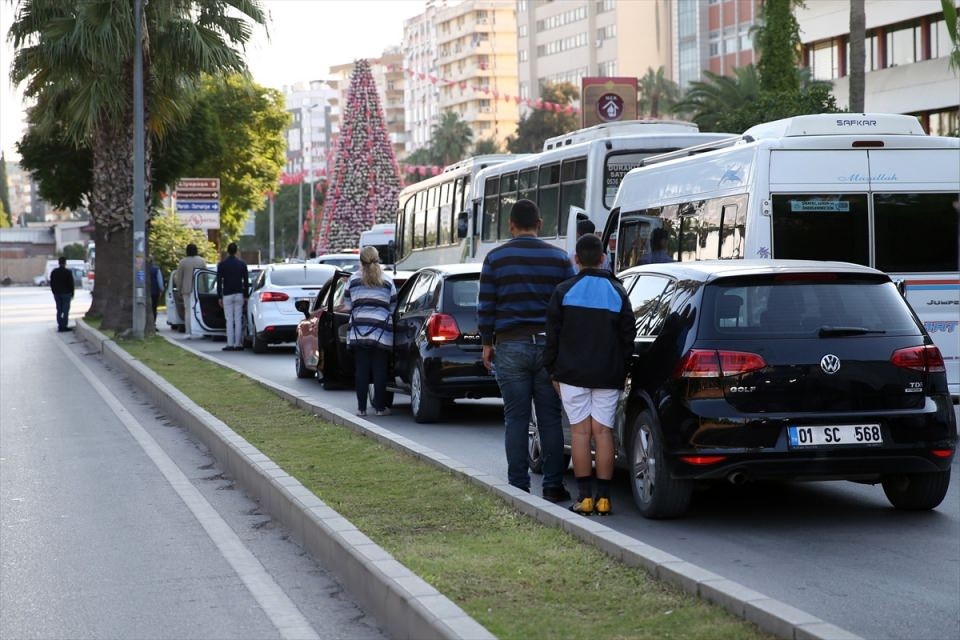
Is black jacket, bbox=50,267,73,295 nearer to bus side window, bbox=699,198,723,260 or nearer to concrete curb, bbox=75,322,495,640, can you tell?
bus side window, bbox=699,198,723,260

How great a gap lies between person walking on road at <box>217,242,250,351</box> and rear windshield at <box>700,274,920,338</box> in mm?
19387

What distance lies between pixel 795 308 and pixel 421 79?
510 ft

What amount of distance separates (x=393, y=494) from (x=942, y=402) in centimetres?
329

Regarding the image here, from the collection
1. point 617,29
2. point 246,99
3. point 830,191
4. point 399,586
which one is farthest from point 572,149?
point 617,29

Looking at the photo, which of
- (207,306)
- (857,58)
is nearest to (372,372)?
(207,306)

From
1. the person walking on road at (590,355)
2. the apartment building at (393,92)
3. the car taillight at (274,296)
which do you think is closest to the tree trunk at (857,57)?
the car taillight at (274,296)

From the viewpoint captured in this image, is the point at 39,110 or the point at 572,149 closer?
the point at 572,149

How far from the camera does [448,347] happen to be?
14.9 metres

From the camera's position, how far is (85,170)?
42906mm

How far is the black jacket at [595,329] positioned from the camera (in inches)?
353

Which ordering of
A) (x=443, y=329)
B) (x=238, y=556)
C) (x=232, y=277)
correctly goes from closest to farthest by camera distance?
(x=238, y=556) → (x=443, y=329) → (x=232, y=277)

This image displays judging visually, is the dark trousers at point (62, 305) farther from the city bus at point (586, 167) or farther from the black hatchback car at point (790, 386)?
the black hatchback car at point (790, 386)

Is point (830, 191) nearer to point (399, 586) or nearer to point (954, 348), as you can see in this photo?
point (954, 348)

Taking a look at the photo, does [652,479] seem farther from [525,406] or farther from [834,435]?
[834,435]
